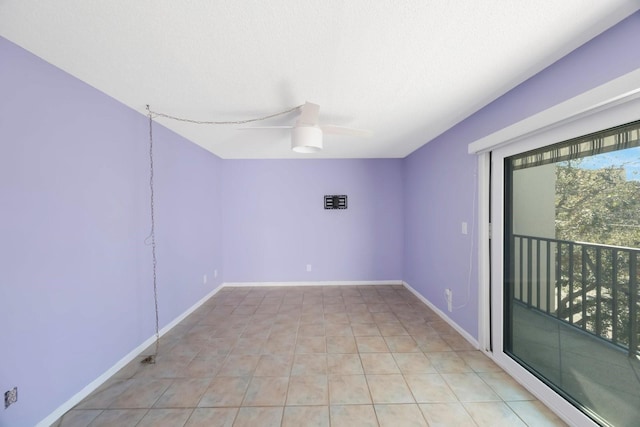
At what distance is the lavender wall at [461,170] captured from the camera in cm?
122

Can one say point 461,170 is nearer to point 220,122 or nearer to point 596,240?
point 596,240

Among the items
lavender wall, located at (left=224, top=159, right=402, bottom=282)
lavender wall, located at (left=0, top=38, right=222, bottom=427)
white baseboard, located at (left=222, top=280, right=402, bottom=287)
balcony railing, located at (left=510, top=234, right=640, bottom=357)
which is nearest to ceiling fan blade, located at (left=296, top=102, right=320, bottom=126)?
lavender wall, located at (left=0, top=38, right=222, bottom=427)

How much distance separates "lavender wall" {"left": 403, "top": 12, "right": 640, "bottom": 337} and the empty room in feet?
0.06

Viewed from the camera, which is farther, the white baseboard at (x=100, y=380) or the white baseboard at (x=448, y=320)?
the white baseboard at (x=448, y=320)

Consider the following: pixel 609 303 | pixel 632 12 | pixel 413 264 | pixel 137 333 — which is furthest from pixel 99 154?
pixel 413 264

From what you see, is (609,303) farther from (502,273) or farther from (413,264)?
(413,264)

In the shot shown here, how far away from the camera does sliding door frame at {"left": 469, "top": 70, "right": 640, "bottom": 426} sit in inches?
46.1

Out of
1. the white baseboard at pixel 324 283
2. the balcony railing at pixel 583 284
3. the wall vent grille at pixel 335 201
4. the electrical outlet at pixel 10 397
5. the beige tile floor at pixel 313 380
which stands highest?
the wall vent grille at pixel 335 201

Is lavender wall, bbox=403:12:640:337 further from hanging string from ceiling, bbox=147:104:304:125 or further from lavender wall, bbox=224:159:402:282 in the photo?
hanging string from ceiling, bbox=147:104:304:125

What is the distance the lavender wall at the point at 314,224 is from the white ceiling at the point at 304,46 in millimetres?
2094

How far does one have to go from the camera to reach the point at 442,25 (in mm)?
1174

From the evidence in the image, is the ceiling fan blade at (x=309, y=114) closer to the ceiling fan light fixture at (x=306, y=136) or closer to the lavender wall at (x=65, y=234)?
the ceiling fan light fixture at (x=306, y=136)

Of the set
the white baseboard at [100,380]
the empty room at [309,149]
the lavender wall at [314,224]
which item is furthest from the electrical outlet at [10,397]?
the lavender wall at [314,224]

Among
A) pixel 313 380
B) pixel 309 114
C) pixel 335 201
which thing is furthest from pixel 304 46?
pixel 335 201
